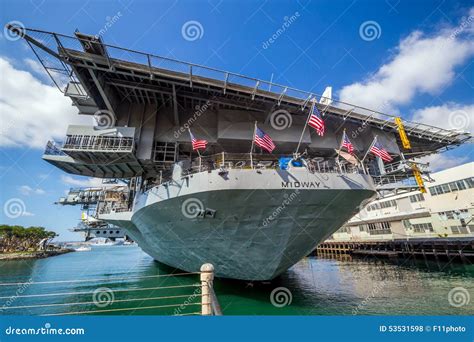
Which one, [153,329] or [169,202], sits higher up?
[169,202]

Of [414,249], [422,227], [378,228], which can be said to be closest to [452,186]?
[422,227]

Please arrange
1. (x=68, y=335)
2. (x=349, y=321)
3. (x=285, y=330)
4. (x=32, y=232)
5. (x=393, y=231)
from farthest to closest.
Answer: (x=32, y=232), (x=393, y=231), (x=349, y=321), (x=285, y=330), (x=68, y=335)

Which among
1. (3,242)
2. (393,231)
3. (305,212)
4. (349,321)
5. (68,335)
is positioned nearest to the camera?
(68,335)

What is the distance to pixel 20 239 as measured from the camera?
43.8 metres

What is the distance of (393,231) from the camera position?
29.0m

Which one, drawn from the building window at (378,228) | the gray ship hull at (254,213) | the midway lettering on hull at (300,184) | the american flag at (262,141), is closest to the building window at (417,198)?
the building window at (378,228)

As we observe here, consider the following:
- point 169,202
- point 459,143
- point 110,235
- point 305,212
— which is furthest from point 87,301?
point 459,143

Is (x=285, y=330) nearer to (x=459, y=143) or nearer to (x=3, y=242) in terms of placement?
(x=459, y=143)

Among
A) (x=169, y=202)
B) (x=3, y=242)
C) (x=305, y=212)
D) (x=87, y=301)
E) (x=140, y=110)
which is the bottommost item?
(x=87, y=301)

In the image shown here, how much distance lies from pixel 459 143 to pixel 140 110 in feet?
67.3

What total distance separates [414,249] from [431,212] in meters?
4.81

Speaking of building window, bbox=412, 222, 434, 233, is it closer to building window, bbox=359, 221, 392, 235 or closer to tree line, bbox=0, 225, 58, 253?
building window, bbox=359, 221, 392, 235

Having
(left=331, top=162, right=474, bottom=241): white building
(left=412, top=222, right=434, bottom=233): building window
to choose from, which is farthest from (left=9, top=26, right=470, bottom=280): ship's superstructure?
(left=412, top=222, right=434, bottom=233): building window

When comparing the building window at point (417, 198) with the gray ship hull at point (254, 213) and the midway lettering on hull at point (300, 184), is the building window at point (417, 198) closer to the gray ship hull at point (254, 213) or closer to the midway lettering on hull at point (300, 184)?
the gray ship hull at point (254, 213)
